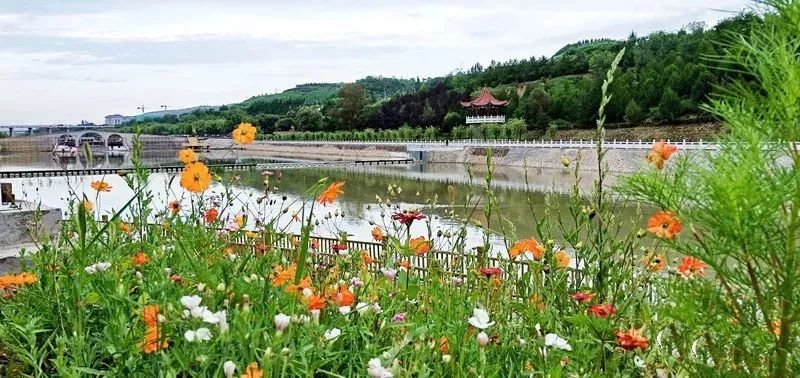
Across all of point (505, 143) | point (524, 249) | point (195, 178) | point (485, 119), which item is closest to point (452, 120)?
point (485, 119)

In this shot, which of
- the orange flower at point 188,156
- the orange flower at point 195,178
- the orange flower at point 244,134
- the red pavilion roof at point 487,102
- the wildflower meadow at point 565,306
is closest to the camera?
the wildflower meadow at point 565,306

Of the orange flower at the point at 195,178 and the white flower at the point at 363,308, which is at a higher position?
the orange flower at the point at 195,178

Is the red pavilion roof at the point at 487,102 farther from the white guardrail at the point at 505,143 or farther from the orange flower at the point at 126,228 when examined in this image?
the orange flower at the point at 126,228

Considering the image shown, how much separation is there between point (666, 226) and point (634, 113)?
4773 centimetres

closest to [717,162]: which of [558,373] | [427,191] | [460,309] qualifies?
[558,373]

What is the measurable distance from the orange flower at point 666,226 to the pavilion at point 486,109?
2232 inches

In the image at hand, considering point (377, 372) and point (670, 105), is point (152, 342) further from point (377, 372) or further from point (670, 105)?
point (670, 105)

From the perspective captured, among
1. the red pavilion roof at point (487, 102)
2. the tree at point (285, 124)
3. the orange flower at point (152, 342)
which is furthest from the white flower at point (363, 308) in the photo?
the tree at point (285, 124)

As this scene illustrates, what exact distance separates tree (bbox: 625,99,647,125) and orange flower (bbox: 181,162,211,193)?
1849 inches

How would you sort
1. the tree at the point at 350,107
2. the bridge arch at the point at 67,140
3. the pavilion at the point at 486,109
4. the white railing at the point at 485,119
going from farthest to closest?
1. the bridge arch at the point at 67,140
2. the tree at the point at 350,107
3. the pavilion at the point at 486,109
4. the white railing at the point at 485,119

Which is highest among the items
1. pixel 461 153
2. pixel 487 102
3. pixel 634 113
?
pixel 487 102

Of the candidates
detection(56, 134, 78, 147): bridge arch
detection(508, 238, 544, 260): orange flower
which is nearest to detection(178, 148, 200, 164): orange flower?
detection(508, 238, 544, 260): orange flower

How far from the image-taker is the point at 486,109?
195 feet

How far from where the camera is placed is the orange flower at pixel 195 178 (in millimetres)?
2668
